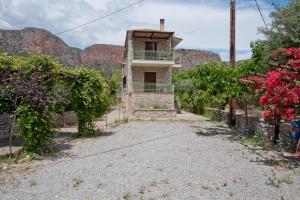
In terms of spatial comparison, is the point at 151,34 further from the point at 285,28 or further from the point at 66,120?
the point at 285,28

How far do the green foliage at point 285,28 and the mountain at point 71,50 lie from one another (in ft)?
212

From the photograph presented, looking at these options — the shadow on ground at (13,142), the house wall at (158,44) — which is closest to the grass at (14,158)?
the shadow on ground at (13,142)

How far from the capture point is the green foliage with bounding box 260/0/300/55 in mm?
14039

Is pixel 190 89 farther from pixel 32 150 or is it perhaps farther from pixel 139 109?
pixel 32 150

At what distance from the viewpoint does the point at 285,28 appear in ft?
48.4

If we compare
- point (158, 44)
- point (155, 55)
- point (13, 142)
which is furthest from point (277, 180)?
point (158, 44)

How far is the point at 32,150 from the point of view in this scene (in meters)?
11.4

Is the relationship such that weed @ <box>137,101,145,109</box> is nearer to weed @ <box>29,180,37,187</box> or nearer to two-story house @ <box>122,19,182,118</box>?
two-story house @ <box>122,19,182,118</box>

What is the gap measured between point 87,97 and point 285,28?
9588 mm

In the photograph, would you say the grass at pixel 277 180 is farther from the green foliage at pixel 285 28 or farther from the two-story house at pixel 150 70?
the two-story house at pixel 150 70

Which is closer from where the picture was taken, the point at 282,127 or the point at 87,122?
the point at 282,127

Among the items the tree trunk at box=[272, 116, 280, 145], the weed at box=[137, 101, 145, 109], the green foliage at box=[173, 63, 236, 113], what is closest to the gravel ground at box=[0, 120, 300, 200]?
the tree trunk at box=[272, 116, 280, 145]

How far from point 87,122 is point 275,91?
31.8 ft

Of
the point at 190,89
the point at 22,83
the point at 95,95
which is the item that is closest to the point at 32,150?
the point at 22,83
